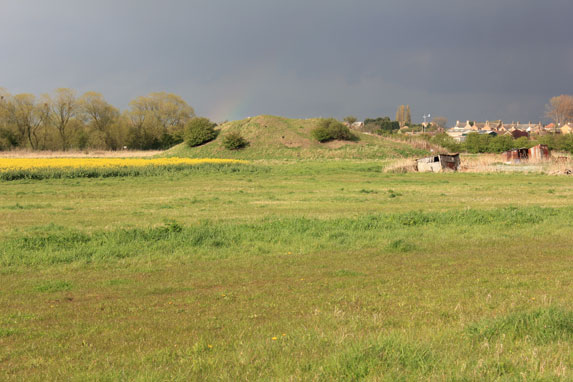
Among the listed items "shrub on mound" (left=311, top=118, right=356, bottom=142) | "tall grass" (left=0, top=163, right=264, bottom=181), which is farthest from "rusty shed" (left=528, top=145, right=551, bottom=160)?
"shrub on mound" (left=311, top=118, right=356, bottom=142)

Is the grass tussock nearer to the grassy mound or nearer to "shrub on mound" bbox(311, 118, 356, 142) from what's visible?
the grassy mound

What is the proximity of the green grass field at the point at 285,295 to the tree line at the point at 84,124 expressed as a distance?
88261 millimetres

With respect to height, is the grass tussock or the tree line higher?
the tree line

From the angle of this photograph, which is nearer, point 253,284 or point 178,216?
point 253,284

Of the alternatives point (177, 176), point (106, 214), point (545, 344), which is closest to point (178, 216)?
point (106, 214)

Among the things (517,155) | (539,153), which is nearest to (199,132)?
(517,155)

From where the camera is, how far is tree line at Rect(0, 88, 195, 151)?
101m

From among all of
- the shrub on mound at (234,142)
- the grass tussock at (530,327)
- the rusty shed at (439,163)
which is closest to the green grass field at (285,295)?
the grass tussock at (530,327)

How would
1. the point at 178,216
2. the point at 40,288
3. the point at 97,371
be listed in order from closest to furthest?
the point at 97,371 → the point at 40,288 → the point at 178,216

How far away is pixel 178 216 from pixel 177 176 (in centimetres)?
2276

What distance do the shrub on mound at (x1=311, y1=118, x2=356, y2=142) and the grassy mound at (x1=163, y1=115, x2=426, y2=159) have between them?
1126mm

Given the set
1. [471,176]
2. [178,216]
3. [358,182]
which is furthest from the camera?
[471,176]

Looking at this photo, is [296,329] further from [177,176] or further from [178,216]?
[177,176]

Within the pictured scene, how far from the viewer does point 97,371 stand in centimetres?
500
